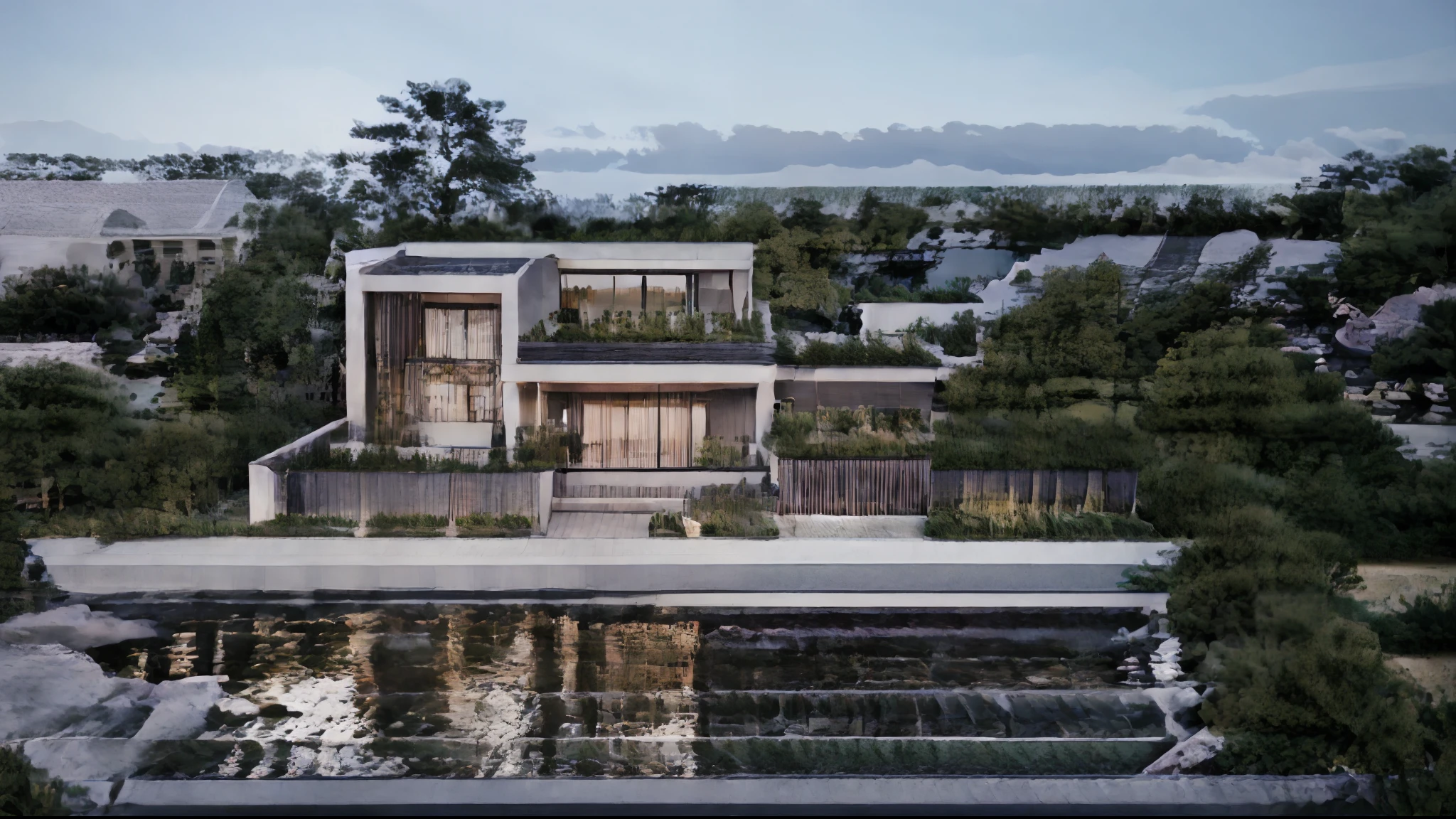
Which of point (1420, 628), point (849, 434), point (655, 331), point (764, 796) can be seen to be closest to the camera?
→ point (764, 796)

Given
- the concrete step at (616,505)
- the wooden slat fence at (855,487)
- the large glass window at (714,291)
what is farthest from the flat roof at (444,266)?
the wooden slat fence at (855,487)

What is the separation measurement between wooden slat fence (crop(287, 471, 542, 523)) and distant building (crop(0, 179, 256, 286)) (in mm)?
9205

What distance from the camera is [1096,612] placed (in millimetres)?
8570

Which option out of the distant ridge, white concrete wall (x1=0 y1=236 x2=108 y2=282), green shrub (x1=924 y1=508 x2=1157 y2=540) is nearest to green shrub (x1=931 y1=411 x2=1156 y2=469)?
green shrub (x1=924 y1=508 x2=1157 y2=540)

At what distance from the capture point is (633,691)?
273 inches

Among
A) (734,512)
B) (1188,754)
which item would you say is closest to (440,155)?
(734,512)

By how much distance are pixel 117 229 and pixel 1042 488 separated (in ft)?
53.2

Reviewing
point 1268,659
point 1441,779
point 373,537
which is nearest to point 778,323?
point 373,537

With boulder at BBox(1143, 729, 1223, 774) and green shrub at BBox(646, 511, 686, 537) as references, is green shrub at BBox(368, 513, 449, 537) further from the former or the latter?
boulder at BBox(1143, 729, 1223, 774)

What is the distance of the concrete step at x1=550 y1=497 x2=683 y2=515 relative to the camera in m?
10.5

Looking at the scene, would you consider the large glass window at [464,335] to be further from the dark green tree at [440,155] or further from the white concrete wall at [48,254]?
the dark green tree at [440,155]

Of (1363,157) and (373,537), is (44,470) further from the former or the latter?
(1363,157)

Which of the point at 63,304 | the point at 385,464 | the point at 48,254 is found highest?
the point at 48,254

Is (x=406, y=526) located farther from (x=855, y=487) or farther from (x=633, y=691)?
(x=855, y=487)
